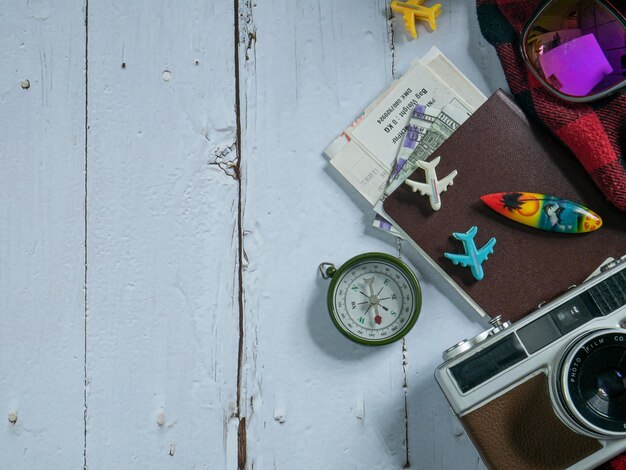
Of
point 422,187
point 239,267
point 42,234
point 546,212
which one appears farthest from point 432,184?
point 42,234

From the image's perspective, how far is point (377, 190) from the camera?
74 centimetres

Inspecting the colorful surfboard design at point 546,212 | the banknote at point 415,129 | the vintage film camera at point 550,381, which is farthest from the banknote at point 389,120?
the vintage film camera at point 550,381

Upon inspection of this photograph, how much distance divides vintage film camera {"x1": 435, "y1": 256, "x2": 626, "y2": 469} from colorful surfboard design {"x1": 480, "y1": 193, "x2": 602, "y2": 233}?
10cm

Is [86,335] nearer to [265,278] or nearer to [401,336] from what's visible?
[265,278]

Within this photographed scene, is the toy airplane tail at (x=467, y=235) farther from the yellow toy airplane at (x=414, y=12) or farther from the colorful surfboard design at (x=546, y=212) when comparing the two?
the yellow toy airplane at (x=414, y=12)

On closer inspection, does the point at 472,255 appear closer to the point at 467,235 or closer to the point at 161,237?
the point at 467,235

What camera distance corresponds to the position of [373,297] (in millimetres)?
722

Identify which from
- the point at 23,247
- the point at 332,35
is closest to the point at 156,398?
the point at 23,247

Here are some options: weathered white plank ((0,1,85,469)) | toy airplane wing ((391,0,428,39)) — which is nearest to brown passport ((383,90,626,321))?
toy airplane wing ((391,0,428,39))

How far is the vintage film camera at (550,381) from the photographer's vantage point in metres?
0.60

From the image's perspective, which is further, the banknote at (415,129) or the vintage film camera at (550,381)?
the banknote at (415,129)

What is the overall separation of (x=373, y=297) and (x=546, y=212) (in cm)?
19

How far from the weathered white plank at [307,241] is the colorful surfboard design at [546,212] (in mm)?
124

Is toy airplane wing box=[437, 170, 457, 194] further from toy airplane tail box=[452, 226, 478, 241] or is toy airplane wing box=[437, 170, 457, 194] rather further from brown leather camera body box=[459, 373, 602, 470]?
brown leather camera body box=[459, 373, 602, 470]
